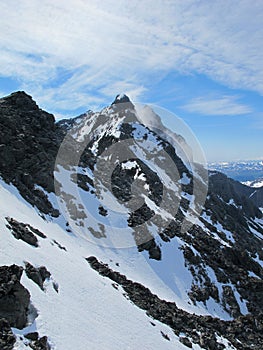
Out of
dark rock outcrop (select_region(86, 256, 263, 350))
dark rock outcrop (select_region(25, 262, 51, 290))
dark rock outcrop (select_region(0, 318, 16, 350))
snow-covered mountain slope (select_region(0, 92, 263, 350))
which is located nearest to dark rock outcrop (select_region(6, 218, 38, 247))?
snow-covered mountain slope (select_region(0, 92, 263, 350))

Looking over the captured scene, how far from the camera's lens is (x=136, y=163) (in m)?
75.6

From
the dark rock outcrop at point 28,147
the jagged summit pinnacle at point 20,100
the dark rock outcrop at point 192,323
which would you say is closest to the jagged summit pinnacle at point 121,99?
the jagged summit pinnacle at point 20,100

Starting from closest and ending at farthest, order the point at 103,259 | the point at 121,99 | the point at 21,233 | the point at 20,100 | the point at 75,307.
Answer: the point at 75,307
the point at 21,233
the point at 103,259
the point at 20,100
the point at 121,99

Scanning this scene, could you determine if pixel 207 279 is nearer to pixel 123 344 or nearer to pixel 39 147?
pixel 123 344

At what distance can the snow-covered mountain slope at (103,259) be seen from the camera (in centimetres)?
1546

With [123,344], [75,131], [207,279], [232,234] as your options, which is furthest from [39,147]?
[75,131]

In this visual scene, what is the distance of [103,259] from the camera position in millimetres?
29641

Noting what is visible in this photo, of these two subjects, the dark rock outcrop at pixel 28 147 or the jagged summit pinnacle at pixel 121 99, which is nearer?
the dark rock outcrop at pixel 28 147

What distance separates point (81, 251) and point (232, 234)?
55.7 m

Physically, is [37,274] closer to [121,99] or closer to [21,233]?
[21,233]

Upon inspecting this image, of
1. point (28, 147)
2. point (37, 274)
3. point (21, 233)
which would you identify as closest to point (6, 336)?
point (37, 274)

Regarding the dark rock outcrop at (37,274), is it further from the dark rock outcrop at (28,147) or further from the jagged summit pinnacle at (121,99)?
the jagged summit pinnacle at (121,99)

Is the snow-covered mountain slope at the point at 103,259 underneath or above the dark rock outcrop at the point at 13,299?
above

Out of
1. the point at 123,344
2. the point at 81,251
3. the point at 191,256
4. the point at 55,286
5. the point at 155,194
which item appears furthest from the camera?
the point at 155,194
